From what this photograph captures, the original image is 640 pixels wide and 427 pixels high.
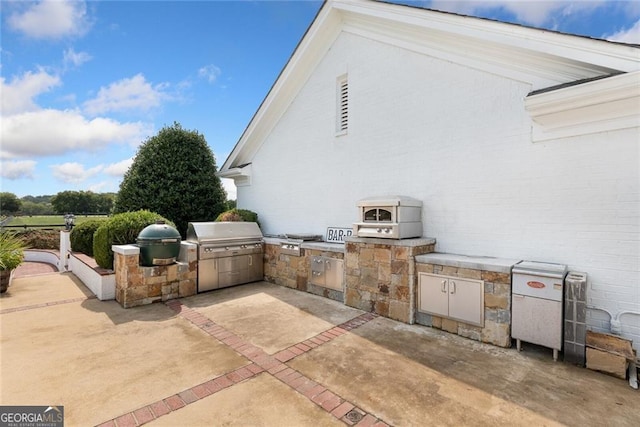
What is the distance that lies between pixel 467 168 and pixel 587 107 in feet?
6.29

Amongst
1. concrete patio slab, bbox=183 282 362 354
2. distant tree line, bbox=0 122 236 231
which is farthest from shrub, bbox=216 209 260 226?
concrete patio slab, bbox=183 282 362 354

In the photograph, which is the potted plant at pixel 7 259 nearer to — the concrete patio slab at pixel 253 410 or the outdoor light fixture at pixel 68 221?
the outdoor light fixture at pixel 68 221

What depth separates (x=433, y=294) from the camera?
518 cm

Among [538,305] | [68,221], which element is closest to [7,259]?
[68,221]

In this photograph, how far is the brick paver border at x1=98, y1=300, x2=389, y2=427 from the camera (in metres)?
2.88

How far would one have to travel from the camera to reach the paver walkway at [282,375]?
9.71 feet

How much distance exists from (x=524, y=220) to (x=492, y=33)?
344cm

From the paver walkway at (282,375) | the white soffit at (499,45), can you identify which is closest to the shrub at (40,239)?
the paver walkway at (282,375)

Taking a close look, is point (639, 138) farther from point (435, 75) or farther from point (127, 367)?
point (127, 367)

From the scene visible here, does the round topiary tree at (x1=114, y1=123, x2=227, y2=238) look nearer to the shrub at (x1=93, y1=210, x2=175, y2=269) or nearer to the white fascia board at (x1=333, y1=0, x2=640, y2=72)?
the shrub at (x1=93, y1=210, x2=175, y2=269)

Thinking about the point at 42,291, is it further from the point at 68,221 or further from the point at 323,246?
the point at 323,246

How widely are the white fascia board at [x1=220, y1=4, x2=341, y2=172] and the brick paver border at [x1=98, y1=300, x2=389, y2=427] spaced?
740cm

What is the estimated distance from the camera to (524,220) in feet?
16.9

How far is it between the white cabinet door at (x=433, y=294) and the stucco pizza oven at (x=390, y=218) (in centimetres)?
95
